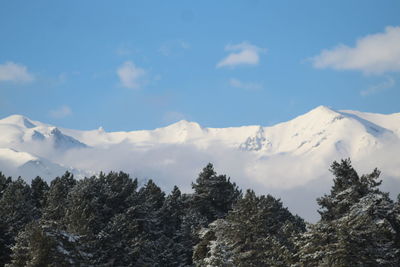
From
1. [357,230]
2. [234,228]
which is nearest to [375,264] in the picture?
[357,230]

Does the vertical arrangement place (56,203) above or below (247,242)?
above

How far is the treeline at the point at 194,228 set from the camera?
40225 millimetres

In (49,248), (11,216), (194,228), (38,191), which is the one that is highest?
(38,191)

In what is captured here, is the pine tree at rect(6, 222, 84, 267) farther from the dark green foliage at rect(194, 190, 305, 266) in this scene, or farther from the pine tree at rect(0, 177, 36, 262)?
the pine tree at rect(0, 177, 36, 262)

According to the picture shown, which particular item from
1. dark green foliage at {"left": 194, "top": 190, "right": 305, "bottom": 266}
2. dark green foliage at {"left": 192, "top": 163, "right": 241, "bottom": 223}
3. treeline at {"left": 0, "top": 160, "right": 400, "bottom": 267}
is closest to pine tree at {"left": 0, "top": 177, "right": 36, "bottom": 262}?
treeline at {"left": 0, "top": 160, "right": 400, "bottom": 267}

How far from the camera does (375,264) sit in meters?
38.2

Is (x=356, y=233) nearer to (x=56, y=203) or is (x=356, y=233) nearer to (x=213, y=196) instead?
(x=56, y=203)

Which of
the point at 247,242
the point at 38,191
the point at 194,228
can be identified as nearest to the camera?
the point at 247,242

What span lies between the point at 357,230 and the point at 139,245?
2946cm

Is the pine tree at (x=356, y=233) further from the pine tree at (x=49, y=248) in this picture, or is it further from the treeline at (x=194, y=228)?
the pine tree at (x=49, y=248)

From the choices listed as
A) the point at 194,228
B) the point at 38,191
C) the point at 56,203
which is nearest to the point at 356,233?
the point at 194,228

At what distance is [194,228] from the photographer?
7375cm

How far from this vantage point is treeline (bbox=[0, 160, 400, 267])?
4022 centimetres

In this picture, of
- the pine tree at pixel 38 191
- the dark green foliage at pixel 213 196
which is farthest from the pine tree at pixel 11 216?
the dark green foliage at pixel 213 196
